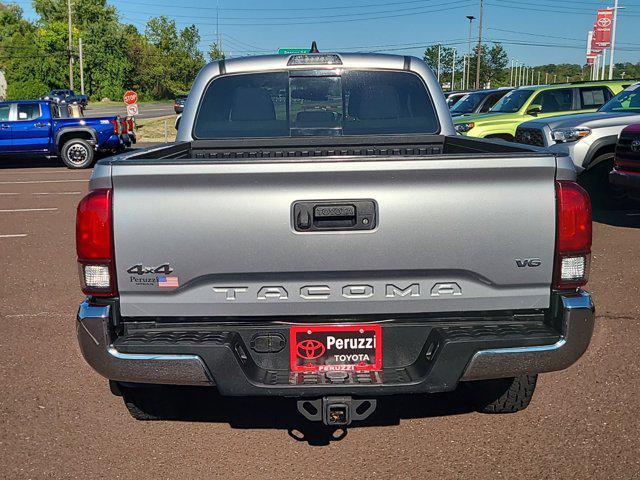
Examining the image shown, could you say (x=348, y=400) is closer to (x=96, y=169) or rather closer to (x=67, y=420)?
(x=96, y=169)

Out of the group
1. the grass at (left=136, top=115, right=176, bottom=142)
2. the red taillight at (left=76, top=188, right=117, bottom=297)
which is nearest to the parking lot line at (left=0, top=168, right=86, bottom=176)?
the grass at (left=136, top=115, right=176, bottom=142)

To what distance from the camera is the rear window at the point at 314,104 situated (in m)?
5.00

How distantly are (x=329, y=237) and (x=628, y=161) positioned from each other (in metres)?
7.58

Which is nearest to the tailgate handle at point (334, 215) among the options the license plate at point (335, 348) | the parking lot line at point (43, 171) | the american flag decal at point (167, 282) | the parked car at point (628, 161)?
the license plate at point (335, 348)

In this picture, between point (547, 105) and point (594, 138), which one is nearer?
point (594, 138)

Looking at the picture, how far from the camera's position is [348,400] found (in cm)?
309

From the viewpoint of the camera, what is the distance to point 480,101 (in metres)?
19.9

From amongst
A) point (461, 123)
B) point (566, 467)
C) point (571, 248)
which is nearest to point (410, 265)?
point (571, 248)

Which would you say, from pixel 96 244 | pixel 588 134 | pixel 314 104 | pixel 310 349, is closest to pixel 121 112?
pixel 588 134

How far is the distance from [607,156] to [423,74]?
6875 millimetres

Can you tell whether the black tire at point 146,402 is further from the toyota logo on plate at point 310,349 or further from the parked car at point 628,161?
the parked car at point 628,161

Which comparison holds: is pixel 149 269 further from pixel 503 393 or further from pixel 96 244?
pixel 503 393

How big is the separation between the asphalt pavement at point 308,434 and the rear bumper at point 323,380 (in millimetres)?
642

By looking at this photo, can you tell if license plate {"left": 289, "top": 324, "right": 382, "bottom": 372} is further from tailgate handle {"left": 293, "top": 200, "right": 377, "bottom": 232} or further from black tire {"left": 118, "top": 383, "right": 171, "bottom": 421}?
black tire {"left": 118, "top": 383, "right": 171, "bottom": 421}
